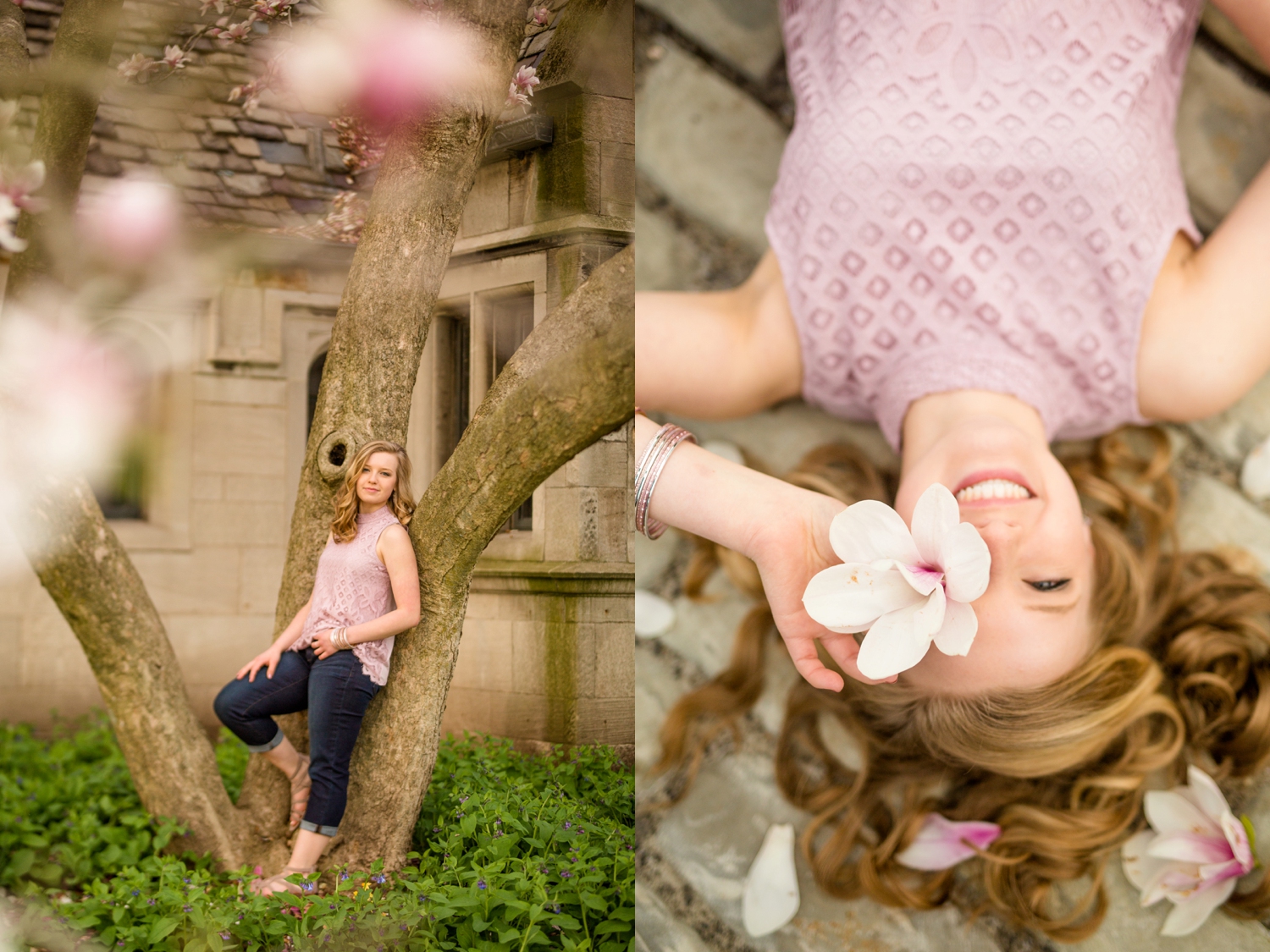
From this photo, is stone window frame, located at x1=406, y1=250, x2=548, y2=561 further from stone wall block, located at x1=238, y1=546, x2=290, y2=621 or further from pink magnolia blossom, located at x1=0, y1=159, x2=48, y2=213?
pink magnolia blossom, located at x1=0, y1=159, x2=48, y2=213

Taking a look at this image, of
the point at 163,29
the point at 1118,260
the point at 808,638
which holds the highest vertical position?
the point at 163,29

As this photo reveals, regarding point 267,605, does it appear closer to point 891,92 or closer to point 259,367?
point 259,367

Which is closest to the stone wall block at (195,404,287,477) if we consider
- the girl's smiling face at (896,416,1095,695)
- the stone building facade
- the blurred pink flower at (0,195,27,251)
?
the stone building facade

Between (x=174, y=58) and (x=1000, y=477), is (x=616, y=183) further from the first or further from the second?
(x=1000, y=477)

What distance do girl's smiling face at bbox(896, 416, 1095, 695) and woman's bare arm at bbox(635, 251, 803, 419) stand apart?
0.36 m

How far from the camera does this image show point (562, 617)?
4.80ft

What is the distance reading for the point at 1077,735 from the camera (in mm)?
1561

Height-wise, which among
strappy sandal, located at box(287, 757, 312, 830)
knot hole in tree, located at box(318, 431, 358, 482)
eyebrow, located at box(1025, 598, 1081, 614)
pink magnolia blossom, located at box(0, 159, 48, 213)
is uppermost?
pink magnolia blossom, located at box(0, 159, 48, 213)

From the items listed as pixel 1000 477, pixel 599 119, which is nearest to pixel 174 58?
pixel 599 119

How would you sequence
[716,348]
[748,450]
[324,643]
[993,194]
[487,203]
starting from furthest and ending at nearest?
[748,450] < [716,348] < [993,194] < [487,203] < [324,643]

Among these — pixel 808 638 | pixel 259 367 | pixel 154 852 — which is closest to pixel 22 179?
pixel 259 367

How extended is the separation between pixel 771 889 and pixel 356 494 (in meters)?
1.12

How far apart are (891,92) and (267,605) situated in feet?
4.55

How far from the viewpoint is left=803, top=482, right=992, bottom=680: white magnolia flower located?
4.40 feet
